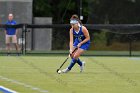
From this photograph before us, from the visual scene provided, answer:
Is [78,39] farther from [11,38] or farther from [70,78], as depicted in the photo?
[11,38]

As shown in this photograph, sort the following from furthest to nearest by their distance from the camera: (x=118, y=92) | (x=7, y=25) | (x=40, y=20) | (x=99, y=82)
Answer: (x=40, y=20) < (x=7, y=25) < (x=99, y=82) < (x=118, y=92)

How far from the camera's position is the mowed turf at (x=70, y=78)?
13.6m

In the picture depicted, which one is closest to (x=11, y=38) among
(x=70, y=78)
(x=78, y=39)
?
(x=78, y=39)

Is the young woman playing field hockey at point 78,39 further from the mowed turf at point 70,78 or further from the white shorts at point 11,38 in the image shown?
the white shorts at point 11,38

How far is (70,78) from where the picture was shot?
16.0m

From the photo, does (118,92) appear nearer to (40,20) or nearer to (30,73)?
(30,73)

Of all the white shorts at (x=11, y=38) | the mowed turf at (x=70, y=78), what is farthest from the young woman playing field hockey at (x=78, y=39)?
the white shorts at (x=11, y=38)

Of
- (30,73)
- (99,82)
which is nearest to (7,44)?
(30,73)

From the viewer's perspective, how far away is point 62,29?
27688 mm

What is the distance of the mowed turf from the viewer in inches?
535

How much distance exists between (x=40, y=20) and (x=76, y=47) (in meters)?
13.8

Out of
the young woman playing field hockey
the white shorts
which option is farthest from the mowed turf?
the white shorts

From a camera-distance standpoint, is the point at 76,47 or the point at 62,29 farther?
the point at 62,29

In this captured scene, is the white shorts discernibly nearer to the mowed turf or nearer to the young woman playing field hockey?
the mowed turf
